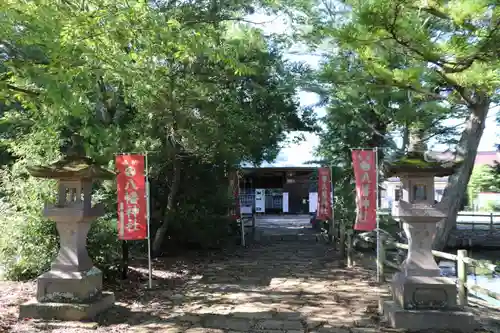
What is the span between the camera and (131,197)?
8742 millimetres

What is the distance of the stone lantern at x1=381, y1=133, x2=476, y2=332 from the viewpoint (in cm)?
588

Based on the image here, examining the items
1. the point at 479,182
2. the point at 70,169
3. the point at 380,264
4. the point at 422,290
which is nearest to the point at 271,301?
the point at 422,290

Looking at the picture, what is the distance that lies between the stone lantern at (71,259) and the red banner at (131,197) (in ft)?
4.57

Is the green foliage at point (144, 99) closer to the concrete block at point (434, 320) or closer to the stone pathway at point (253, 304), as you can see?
the stone pathway at point (253, 304)

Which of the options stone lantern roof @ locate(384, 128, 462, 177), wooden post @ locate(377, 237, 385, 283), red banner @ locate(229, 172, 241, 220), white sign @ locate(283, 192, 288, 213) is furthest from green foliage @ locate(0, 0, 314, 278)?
white sign @ locate(283, 192, 288, 213)

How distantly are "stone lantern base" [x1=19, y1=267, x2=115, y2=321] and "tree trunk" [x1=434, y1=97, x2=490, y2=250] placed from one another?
7397mm

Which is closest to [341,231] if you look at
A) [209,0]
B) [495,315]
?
[495,315]

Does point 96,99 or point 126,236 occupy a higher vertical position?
point 96,99

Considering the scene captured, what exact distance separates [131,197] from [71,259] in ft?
7.16

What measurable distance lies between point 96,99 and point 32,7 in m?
5.77

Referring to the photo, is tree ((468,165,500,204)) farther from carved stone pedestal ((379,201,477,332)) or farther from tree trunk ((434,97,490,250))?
carved stone pedestal ((379,201,477,332))

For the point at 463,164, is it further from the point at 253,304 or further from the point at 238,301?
the point at 238,301

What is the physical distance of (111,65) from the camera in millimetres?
6266

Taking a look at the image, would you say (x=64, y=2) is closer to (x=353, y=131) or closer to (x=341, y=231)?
(x=341, y=231)
